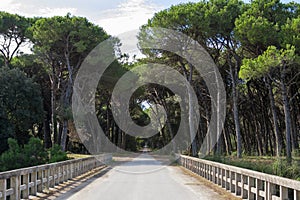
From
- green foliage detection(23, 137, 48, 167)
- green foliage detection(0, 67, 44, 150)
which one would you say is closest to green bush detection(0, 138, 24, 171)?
green foliage detection(23, 137, 48, 167)

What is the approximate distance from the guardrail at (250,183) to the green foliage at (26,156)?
884 centimetres

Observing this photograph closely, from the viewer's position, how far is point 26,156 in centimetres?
2131

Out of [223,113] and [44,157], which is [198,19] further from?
[44,157]

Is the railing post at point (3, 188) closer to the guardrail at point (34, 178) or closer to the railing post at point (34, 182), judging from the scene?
the guardrail at point (34, 178)

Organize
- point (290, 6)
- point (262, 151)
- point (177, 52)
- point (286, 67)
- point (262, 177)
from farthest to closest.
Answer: point (262, 151)
point (177, 52)
point (290, 6)
point (286, 67)
point (262, 177)

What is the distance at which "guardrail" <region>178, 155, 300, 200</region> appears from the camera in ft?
26.1

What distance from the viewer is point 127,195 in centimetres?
1162

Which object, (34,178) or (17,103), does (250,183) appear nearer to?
(34,178)

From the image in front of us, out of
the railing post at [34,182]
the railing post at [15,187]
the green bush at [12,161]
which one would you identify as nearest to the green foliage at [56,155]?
the green bush at [12,161]

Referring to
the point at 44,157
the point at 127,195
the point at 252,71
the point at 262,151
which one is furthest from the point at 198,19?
the point at 127,195

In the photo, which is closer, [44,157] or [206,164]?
[206,164]

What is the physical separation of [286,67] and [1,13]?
2344cm

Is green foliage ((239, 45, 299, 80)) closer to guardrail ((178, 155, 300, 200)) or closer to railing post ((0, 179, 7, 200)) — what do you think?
guardrail ((178, 155, 300, 200))

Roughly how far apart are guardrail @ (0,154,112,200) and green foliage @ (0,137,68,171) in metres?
3.44
